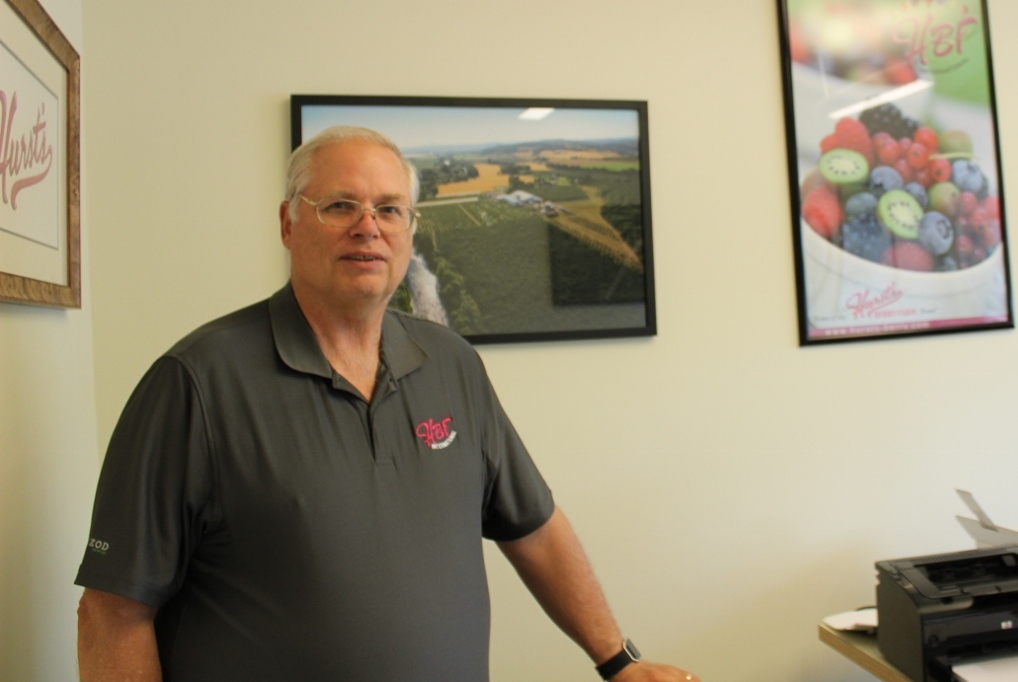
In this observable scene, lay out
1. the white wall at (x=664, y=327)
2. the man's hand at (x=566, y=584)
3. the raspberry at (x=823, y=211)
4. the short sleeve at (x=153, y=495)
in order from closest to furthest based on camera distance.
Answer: the short sleeve at (x=153, y=495) → the man's hand at (x=566, y=584) → the white wall at (x=664, y=327) → the raspberry at (x=823, y=211)

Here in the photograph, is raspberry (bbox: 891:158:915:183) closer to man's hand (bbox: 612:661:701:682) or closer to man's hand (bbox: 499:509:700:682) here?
man's hand (bbox: 499:509:700:682)

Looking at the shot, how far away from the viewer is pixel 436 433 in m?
1.35

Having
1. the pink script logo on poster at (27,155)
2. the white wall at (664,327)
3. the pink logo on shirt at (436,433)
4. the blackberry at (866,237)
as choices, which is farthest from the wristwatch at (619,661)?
the blackberry at (866,237)

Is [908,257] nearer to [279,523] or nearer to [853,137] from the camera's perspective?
[853,137]

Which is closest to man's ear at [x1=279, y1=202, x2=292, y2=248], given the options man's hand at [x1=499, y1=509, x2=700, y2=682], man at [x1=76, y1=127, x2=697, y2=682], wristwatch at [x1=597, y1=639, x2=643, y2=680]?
man at [x1=76, y1=127, x2=697, y2=682]

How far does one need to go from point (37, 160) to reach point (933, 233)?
7.38 ft

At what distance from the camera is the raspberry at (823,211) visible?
223 centimetres

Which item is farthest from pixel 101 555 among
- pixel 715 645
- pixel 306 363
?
pixel 715 645

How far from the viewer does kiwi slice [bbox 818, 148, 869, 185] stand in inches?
88.4

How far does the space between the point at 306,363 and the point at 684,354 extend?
1218mm

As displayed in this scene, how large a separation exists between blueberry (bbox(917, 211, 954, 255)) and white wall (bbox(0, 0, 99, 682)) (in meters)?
2.23

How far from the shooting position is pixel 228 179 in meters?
1.95

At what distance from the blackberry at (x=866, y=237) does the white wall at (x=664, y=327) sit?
0.61 feet

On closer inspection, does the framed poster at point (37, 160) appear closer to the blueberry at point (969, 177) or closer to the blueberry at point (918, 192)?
the blueberry at point (918, 192)
